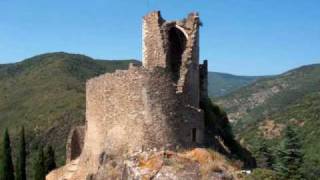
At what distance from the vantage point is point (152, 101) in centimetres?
2786

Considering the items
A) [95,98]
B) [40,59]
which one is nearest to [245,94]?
[40,59]

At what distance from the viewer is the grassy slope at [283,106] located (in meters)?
87.8

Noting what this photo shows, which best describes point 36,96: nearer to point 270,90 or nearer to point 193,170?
point 270,90

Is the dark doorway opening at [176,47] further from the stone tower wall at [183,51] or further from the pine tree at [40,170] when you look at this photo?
the pine tree at [40,170]

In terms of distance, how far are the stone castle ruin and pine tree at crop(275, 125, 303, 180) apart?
385 centimetres

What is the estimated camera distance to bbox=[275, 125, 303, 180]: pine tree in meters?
28.5

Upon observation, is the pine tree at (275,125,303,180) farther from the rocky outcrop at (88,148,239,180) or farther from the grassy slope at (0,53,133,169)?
the grassy slope at (0,53,133,169)

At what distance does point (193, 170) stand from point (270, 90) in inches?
6484

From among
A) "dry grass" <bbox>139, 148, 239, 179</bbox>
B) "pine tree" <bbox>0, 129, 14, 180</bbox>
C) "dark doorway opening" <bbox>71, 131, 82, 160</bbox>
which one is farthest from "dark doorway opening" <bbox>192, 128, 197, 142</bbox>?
"pine tree" <bbox>0, 129, 14, 180</bbox>

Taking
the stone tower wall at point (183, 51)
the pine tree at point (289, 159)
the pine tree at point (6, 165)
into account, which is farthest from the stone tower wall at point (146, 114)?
the pine tree at point (6, 165)

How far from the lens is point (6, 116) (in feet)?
396

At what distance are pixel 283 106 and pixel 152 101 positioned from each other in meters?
115

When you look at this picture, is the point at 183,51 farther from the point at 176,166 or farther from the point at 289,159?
the point at 289,159

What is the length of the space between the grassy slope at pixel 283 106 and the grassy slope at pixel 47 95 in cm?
2942
